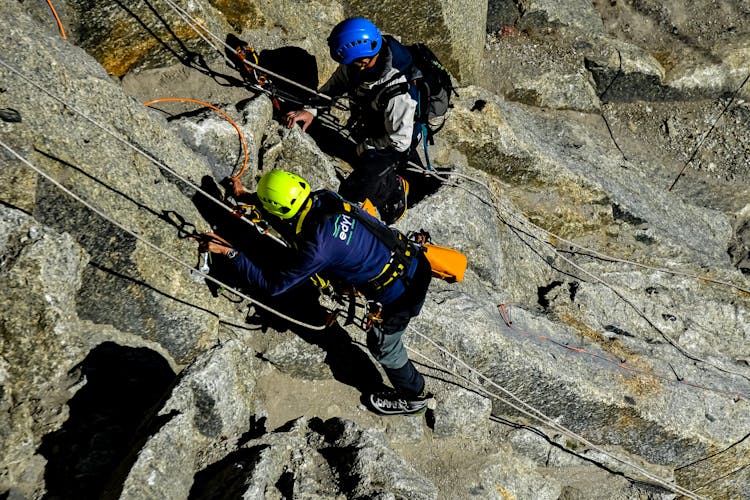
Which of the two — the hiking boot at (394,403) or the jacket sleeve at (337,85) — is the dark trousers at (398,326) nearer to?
the hiking boot at (394,403)

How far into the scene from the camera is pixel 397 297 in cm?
762

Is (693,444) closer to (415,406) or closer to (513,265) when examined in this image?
(513,265)

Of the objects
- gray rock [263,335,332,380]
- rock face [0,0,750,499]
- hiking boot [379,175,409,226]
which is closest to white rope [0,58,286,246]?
rock face [0,0,750,499]

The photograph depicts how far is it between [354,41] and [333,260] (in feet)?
11.1

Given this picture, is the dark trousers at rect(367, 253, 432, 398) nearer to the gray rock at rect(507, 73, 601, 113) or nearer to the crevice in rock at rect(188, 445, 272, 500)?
the crevice in rock at rect(188, 445, 272, 500)

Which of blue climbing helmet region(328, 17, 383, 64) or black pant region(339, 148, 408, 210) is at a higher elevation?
blue climbing helmet region(328, 17, 383, 64)

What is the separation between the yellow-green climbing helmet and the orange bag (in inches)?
101

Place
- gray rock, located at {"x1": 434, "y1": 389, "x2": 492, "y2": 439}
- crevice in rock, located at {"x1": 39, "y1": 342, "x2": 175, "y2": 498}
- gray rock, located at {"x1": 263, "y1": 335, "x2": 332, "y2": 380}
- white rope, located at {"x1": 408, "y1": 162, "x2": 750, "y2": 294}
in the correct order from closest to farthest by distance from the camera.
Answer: crevice in rock, located at {"x1": 39, "y1": 342, "x2": 175, "y2": 498}
gray rock, located at {"x1": 263, "y1": 335, "x2": 332, "y2": 380}
gray rock, located at {"x1": 434, "y1": 389, "x2": 492, "y2": 439}
white rope, located at {"x1": 408, "y1": 162, "x2": 750, "y2": 294}

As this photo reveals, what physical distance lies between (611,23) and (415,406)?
14338mm

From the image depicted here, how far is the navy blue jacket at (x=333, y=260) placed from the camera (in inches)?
264

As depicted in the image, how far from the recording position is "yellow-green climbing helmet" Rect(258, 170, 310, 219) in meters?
6.77

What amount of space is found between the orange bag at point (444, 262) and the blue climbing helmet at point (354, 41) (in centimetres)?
295

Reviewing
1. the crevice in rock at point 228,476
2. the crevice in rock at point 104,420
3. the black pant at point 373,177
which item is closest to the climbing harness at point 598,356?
the black pant at point 373,177

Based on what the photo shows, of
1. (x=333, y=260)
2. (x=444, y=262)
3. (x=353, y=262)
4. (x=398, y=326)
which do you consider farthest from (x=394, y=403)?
(x=333, y=260)
